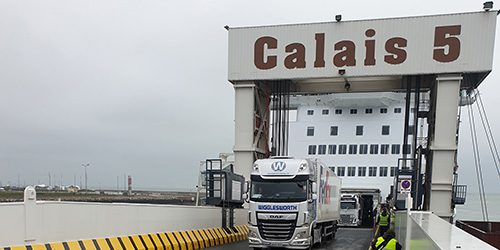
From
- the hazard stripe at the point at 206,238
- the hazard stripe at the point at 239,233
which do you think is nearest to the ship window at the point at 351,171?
the hazard stripe at the point at 239,233

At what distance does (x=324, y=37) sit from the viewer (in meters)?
19.6

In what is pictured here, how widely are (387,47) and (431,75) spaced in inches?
117

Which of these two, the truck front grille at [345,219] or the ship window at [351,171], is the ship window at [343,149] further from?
the truck front grille at [345,219]

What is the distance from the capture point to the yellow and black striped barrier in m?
7.42

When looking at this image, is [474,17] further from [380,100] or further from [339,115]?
[339,115]

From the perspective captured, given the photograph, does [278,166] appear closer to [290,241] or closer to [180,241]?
[290,241]

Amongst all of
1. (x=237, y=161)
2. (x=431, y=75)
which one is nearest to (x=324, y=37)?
(x=431, y=75)

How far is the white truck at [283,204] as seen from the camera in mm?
11844

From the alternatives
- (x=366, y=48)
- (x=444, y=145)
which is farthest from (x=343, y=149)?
(x=366, y=48)

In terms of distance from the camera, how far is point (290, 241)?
11820 mm

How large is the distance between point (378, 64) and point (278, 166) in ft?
31.8

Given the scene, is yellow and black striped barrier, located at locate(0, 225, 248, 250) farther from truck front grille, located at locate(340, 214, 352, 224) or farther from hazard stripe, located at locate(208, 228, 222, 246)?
truck front grille, located at locate(340, 214, 352, 224)

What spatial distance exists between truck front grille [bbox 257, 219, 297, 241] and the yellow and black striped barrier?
1.89 meters

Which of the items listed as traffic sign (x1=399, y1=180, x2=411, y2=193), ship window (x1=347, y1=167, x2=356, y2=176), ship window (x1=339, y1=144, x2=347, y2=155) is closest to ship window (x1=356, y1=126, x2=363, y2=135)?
ship window (x1=339, y1=144, x2=347, y2=155)
